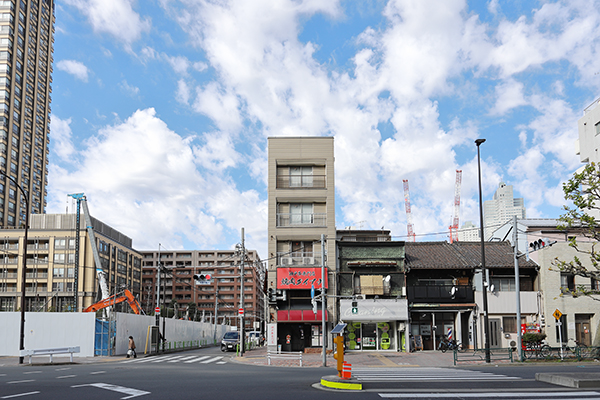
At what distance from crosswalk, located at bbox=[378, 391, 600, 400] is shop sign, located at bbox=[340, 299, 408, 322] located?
24.2 meters

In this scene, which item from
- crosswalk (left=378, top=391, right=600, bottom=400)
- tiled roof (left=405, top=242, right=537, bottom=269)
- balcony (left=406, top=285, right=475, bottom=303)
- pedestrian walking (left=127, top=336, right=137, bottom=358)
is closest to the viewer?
crosswalk (left=378, top=391, right=600, bottom=400)

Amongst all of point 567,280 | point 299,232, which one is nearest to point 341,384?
point 299,232

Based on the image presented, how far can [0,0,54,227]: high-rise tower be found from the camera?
95375mm

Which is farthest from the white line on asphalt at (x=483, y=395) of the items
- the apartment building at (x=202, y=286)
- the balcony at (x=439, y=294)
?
the apartment building at (x=202, y=286)

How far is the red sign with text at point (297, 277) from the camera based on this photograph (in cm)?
3912

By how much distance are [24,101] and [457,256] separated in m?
92.6

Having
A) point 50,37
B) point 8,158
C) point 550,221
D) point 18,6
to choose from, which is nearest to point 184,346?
point 550,221

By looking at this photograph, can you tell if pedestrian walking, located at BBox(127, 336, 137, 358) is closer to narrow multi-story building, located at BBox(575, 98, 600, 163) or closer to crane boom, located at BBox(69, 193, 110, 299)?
crane boom, located at BBox(69, 193, 110, 299)

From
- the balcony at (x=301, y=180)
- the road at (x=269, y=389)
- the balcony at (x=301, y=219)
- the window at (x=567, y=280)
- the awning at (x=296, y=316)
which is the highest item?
the balcony at (x=301, y=180)

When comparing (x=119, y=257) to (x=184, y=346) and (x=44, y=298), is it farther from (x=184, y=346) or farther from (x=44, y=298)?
(x=184, y=346)

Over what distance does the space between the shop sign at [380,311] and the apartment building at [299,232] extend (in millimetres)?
1589

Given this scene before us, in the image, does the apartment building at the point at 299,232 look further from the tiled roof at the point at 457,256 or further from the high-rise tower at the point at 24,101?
the high-rise tower at the point at 24,101

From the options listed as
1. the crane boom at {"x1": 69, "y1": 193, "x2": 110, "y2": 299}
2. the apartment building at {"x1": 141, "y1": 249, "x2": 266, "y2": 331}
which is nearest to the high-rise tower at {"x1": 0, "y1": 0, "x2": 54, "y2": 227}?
the apartment building at {"x1": 141, "y1": 249, "x2": 266, "y2": 331}

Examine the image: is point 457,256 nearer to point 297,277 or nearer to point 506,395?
point 297,277
